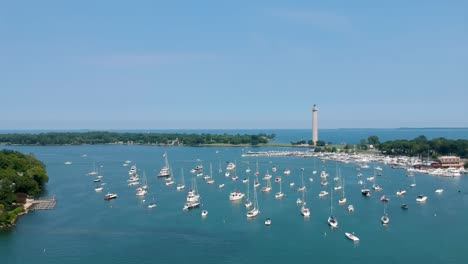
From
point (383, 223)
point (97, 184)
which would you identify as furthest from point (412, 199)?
point (97, 184)

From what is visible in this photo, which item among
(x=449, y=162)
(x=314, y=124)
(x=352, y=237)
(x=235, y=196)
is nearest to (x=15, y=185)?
(x=235, y=196)

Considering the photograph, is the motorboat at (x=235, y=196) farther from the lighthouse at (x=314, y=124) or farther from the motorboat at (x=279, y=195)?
the lighthouse at (x=314, y=124)

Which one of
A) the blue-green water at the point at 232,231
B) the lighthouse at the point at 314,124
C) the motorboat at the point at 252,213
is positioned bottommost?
the blue-green water at the point at 232,231

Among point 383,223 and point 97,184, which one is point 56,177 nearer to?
point 97,184

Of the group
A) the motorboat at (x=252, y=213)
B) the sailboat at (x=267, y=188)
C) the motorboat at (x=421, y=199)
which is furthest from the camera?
the sailboat at (x=267, y=188)

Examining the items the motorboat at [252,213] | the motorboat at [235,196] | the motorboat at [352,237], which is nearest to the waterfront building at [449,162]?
the motorboat at [235,196]

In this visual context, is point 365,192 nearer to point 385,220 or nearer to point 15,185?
point 385,220
